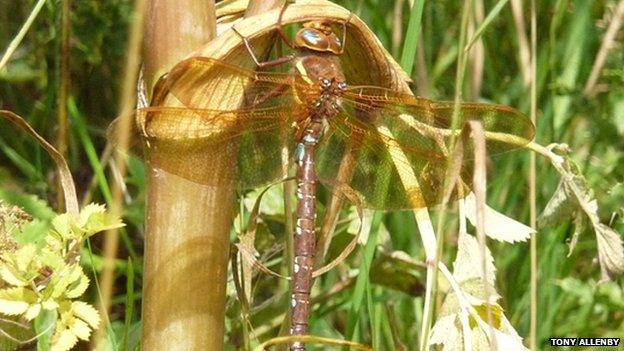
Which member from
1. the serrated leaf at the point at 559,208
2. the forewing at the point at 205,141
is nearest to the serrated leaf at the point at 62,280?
the forewing at the point at 205,141

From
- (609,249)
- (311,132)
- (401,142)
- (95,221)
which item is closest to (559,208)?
(609,249)

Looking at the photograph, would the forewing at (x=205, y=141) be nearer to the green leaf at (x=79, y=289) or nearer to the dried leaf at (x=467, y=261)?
the green leaf at (x=79, y=289)

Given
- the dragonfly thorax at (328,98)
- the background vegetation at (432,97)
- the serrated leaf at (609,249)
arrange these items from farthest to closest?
the background vegetation at (432,97) < the serrated leaf at (609,249) < the dragonfly thorax at (328,98)

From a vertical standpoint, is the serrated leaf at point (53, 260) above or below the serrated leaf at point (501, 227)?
below

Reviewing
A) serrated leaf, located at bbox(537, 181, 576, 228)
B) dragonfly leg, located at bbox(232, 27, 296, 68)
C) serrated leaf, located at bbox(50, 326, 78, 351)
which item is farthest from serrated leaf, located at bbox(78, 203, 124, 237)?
serrated leaf, located at bbox(537, 181, 576, 228)

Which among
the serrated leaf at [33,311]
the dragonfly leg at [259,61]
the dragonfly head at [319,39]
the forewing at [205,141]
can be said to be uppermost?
the dragonfly head at [319,39]

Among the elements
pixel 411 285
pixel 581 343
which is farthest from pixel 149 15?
pixel 581 343

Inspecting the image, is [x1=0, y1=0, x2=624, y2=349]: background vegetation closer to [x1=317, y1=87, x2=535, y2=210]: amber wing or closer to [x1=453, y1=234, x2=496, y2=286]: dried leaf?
[x1=317, y1=87, x2=535, y2=210]: amber wing
